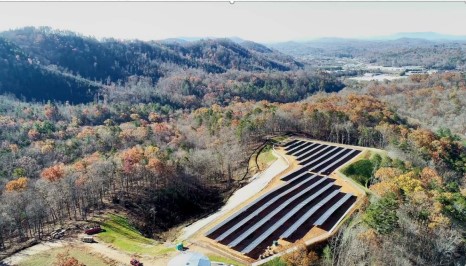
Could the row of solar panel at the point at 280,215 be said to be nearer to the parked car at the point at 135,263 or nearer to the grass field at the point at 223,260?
the grass field at the point at 223,260

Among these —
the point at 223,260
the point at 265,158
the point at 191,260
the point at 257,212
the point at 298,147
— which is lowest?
the point at 265,158

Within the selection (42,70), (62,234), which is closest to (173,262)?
(62,234)

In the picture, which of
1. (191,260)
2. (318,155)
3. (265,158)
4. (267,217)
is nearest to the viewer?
(191,260)

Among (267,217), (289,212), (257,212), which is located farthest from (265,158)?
(267,217)

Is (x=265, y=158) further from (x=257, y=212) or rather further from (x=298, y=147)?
(x=257, y=212)

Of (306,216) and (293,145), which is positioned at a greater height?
(293,145)

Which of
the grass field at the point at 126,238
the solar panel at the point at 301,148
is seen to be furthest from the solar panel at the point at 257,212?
the solar panel at the point at 301,148

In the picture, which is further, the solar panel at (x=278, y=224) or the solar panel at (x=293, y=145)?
the solar panel at (x=293, y=145)

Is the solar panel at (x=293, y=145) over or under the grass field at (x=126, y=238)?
over

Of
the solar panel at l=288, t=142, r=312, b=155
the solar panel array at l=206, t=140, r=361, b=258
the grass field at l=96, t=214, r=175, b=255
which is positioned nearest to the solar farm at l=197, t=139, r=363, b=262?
the solar panel array at l=206, t=140, r=361, b=258
